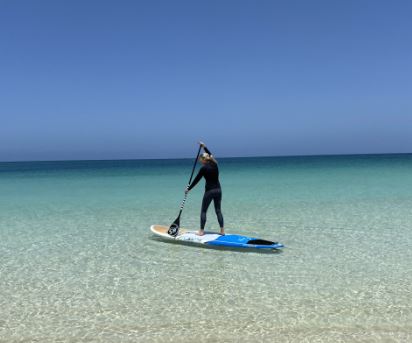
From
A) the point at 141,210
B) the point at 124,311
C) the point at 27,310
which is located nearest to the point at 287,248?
the point at 124,311

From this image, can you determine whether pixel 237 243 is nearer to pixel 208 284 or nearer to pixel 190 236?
pixel 190 236

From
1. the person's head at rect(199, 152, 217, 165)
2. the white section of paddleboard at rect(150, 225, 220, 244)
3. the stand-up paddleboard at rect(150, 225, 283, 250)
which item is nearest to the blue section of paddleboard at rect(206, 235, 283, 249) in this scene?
the stand-up paddleboard at rect(150, 225, 283, 250)

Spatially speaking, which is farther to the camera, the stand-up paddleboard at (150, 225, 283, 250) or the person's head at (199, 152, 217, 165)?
Answer: the person's head at (199, 152, 217, 165)

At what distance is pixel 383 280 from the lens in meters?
7.97

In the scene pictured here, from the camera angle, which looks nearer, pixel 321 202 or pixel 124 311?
pixel 124 311

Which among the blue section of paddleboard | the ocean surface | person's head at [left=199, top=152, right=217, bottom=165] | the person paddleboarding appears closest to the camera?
the ocean surface

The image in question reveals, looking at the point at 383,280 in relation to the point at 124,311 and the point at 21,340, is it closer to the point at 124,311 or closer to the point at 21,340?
the point at 124,311

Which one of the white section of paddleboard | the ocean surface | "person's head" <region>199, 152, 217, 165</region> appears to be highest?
"person's head" <region>199, 152, 217, 165</region>

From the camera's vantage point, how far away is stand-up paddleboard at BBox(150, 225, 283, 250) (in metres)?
10.2

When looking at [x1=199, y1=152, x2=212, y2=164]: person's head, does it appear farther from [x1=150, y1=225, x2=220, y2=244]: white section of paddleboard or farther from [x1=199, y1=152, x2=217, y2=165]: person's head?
[x1=150, y1=225, x2=220, y2=244]: white section of paddleboard

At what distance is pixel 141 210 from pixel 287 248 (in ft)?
32.4

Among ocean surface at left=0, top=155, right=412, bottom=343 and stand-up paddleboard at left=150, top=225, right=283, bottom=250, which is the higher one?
stand-up paddleboard at left=150, top=225, right=283, bottom=250

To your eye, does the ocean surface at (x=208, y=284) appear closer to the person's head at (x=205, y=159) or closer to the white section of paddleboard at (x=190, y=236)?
the white section of paddleboard at (x=190, y=236)

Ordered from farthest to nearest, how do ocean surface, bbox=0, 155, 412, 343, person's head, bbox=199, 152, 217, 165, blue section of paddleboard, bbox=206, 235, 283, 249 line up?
1. person's head, bbox=199, 152, 217, 165
2. blue section of paddleboard, bbox=206, 235, 283, 249
3. ocean surface, bbox=0, 155, 412, 343
